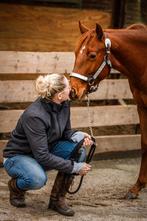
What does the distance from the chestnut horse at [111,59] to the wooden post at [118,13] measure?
2500mm

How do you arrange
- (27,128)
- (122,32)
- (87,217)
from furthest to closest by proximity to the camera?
(122,32)
(87,217)
(27,128)

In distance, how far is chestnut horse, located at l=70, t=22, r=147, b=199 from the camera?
194 inches

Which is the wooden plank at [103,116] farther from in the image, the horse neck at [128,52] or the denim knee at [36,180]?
the denim knee at [36,180]

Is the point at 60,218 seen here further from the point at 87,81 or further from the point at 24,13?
the point at 24,13

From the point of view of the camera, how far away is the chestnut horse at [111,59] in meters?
4.94

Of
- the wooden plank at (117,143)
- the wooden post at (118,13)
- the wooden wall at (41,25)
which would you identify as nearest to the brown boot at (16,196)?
the wooden plank at (117,143)

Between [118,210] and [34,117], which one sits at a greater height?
[34,117]

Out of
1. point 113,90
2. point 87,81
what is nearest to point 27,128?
point 87,81

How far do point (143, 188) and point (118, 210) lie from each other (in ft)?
2.62

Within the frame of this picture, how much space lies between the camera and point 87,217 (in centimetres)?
485

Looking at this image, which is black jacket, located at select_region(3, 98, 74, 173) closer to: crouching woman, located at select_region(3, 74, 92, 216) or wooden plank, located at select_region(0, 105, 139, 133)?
crouching woman, located at select_region(3, 74, 92, 216)

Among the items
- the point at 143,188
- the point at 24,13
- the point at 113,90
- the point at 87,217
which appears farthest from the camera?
the point at 24,13

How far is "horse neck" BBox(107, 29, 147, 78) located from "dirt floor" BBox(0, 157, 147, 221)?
115cm

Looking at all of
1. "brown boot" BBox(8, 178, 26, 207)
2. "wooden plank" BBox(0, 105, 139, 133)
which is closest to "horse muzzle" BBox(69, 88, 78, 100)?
"brown boot" BBox(8, 178, 26, 207)
